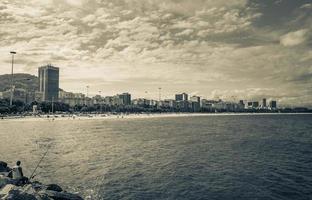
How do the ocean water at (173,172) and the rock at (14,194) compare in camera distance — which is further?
the ocean water at (173,172)

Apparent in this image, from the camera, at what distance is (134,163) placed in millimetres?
45594

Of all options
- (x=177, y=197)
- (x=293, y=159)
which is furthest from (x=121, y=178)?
(x=293, y=159)

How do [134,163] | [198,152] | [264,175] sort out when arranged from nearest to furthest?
[264,175], [134,163], [198,152]

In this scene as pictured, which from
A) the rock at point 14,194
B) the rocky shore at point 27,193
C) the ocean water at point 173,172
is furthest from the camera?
the ocean water at point 173,172

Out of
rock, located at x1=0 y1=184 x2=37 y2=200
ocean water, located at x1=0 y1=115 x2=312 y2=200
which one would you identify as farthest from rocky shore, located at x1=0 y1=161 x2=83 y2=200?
ocean water, located at x1=0 y1=115 x2=312 y2=200

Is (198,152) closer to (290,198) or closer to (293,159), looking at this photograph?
(293,159)

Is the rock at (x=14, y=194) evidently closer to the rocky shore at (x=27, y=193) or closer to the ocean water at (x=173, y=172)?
the rocky shore at (x=27, y=193)

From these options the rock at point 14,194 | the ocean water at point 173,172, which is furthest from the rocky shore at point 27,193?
the ocean water at point 173,172

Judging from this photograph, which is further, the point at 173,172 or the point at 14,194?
the point at 173,172

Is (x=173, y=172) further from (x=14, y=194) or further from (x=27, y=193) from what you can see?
(x=14, y=194)

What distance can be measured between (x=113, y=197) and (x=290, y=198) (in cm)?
1646

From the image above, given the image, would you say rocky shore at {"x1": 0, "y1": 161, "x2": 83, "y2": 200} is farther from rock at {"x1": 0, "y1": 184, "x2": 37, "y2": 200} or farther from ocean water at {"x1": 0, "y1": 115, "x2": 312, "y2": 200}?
ocean water at {"x1": 0, "y1": 115, "x2": 312, "y2": 200}

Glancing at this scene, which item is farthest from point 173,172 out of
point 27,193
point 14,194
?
point 14,194

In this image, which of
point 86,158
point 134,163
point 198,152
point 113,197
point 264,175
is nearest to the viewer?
point 113,197
